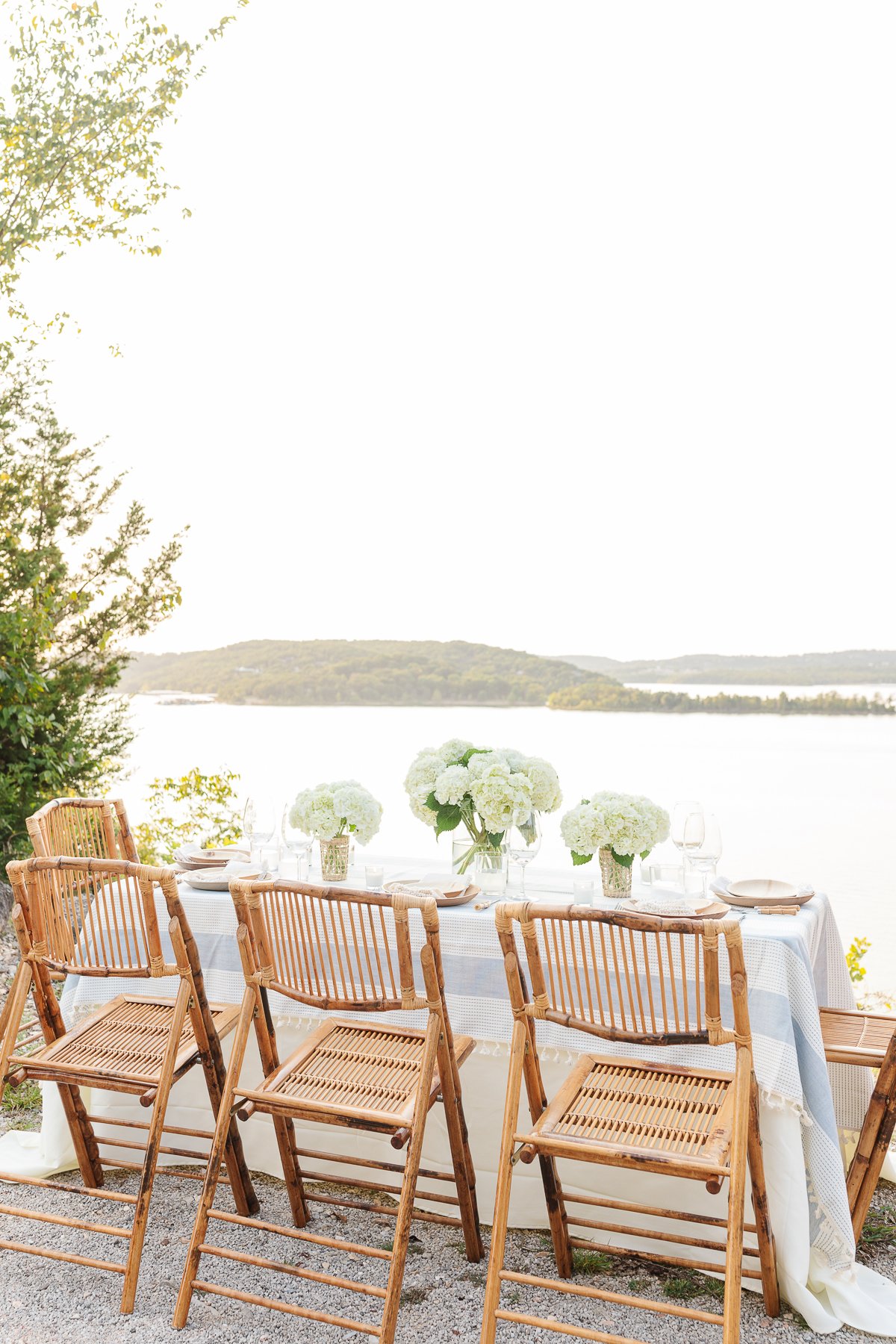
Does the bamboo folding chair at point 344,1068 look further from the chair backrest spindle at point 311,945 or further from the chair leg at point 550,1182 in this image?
the chair leg at point 550,1182

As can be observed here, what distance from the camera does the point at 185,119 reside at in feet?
18.8

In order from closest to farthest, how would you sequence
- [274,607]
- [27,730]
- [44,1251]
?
[44,1251], [27,730], [274,607]

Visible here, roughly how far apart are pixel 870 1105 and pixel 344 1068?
1.17m

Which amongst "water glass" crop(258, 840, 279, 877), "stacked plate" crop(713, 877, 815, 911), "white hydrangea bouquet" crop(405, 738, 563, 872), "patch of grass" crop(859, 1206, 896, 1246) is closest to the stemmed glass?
"water glass" crop(258, 840, 279, 877)

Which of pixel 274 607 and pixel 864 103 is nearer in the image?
pixel 864 103

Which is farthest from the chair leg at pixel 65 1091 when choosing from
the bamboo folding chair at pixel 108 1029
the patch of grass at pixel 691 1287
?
the patch of grass at pixel 691 1287

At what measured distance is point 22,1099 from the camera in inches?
124

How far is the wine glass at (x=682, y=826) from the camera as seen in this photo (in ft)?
7.96

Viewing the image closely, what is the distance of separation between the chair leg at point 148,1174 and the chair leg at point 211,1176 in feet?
0.34

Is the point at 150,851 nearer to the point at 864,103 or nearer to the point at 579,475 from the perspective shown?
the point at 579,475

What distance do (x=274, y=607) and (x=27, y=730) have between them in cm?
405

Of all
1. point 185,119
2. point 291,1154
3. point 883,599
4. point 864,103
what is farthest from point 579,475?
point 291,1154

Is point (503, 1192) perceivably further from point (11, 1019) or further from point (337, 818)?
point (11, 1019)

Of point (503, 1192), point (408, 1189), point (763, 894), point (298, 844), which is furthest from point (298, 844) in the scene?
point (763, 894)
